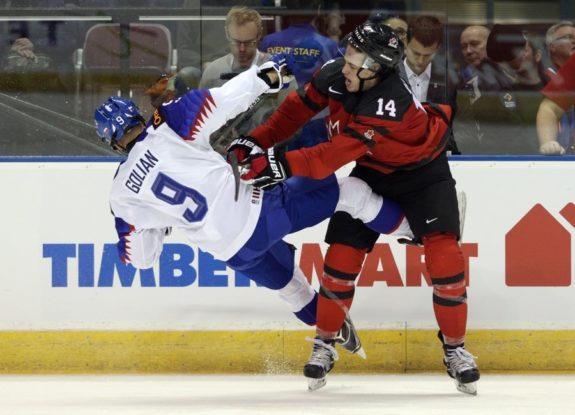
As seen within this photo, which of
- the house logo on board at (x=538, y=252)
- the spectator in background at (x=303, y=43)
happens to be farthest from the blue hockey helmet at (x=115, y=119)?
the house logo on board at (x=538, y=252)

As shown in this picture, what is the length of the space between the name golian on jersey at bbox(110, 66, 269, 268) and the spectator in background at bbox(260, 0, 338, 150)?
0.93m

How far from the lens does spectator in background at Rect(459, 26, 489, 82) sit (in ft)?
18.2

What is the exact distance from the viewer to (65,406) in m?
4.66

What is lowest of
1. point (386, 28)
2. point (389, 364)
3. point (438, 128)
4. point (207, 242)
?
point (389, 364)

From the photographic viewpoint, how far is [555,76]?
5.55 metres

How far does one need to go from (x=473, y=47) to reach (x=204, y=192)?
63.7 inches

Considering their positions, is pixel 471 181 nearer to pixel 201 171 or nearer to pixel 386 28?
pixel 386 28

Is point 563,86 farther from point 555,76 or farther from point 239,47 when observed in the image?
→ point 239,47

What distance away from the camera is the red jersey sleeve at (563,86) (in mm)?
5551

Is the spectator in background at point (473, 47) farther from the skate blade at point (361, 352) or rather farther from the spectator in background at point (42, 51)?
the spectator in background at point (42, 51)

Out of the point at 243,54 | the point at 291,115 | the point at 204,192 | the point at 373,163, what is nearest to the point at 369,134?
the point at 373,163

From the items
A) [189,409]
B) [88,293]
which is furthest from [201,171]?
[88,293]

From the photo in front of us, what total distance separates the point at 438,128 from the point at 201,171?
0.96m

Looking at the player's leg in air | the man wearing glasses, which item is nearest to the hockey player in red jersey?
the player's leg in air
